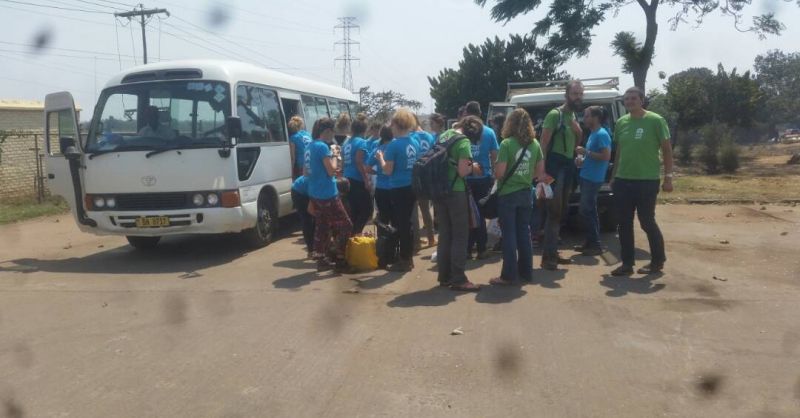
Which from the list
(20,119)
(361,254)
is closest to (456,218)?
(361,254)

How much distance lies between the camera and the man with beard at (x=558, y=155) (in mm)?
7770

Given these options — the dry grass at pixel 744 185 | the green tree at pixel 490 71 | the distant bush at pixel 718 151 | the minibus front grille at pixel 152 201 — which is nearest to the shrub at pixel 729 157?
the distant bush at pixel 718 151

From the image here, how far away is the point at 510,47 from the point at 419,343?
3350 cm

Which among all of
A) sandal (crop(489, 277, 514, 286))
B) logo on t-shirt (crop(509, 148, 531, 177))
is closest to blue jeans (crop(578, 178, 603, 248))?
logo on t-shirt (crop(509, 148, 531, 177))

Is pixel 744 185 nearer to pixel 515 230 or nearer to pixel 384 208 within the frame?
pixel 515 230

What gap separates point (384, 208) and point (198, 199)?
2.50m

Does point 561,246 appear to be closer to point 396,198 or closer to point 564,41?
point 396,198

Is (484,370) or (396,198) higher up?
(396,198)

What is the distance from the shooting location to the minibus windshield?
29.0 feet

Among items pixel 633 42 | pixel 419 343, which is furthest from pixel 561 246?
pixel 633 42

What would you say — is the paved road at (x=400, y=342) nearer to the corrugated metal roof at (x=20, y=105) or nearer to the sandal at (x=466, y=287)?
the sandal at (x=466, y=287)

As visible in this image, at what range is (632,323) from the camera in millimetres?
5762

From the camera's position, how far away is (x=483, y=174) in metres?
7.88

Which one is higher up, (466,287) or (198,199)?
(198,199)
